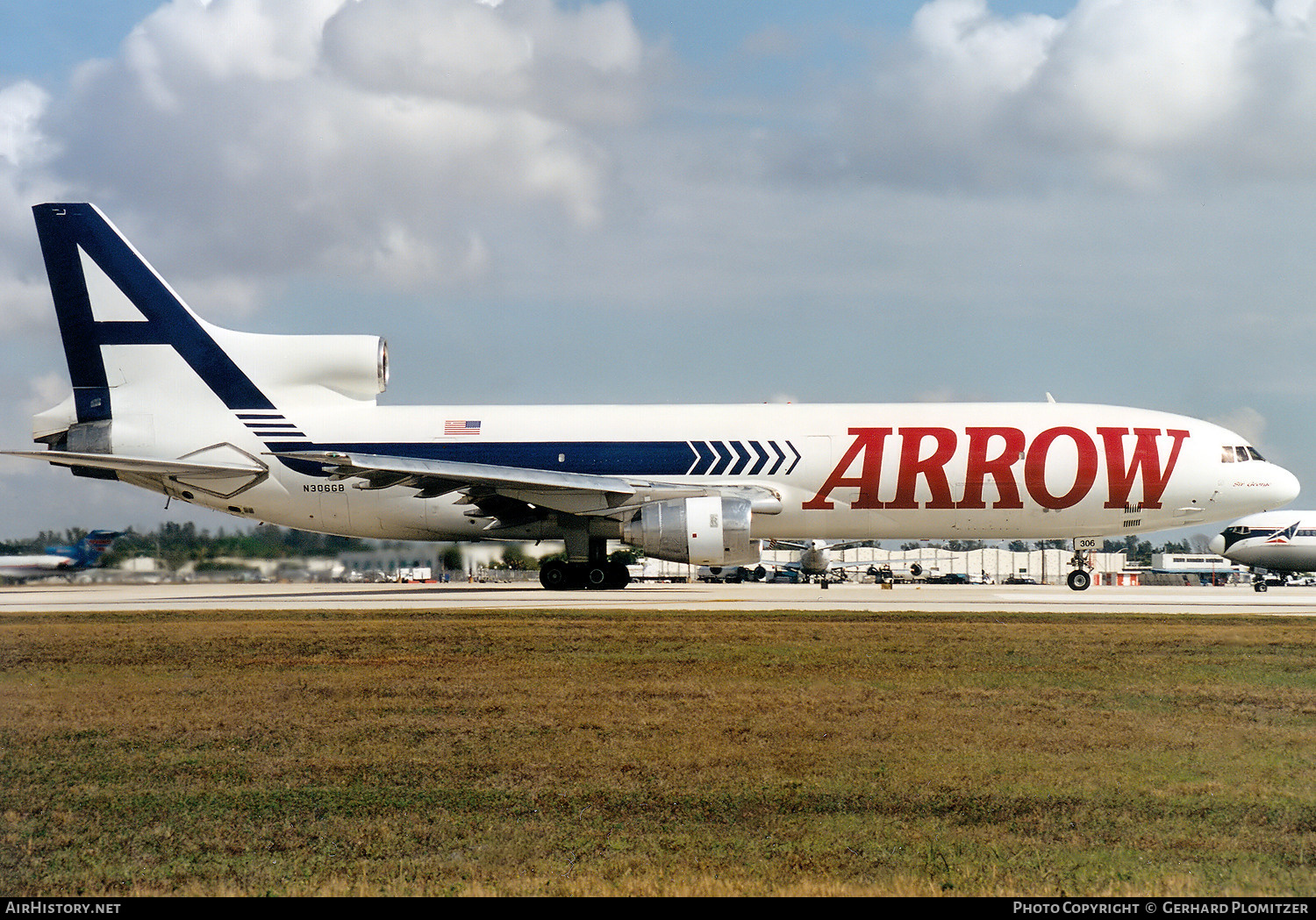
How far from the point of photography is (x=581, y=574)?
29.1 metres

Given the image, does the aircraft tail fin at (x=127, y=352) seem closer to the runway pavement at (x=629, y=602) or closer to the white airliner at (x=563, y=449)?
the white airliner at (x=563, y=449)

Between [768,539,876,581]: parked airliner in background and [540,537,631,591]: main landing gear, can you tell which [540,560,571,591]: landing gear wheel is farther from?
[768,539,876,581]: parked airliner in background

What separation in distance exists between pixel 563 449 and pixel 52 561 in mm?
11701

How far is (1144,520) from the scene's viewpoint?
2812 cm

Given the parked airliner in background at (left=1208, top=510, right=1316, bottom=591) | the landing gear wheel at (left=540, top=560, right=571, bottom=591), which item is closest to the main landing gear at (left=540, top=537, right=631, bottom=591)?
the landing gear wheel at (left=540, top=560, right=571, bottom=591)

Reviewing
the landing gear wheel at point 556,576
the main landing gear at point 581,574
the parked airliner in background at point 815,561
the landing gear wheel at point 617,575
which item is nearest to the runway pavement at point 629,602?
the landing gear wheel at point 556,576

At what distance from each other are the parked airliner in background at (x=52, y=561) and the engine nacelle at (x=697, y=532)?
11.3m

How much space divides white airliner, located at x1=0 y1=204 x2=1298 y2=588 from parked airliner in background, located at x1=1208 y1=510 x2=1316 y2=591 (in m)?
15.0

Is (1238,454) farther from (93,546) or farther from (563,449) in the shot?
(93,546)

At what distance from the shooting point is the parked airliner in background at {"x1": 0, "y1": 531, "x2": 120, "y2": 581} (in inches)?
815

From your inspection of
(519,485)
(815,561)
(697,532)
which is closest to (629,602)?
(697,532)

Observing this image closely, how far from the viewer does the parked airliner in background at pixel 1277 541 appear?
41125 millimetres

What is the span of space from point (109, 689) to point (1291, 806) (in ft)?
32.6

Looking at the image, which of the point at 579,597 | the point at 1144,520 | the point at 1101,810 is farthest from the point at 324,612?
the point at 1144,520
